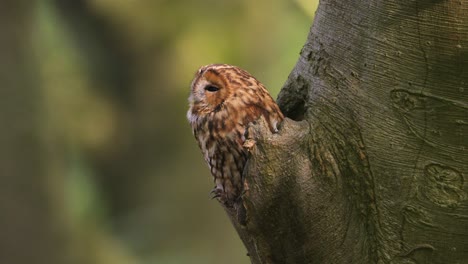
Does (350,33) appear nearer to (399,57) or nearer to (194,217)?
(399,57)

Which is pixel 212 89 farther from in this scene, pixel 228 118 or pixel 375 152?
pixel 375 152

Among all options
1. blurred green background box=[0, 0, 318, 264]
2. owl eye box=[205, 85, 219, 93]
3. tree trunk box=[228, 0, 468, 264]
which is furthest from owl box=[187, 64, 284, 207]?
blurred green background box=[0, 0, 318, 264]

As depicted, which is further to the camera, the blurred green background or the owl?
the blurred green background

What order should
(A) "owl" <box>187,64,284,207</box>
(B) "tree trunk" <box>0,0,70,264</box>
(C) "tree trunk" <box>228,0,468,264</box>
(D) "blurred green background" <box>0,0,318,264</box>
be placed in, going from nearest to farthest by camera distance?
(C) "tree trunk" <box>228,0,468,264</box>, (A) "owl" <box>187,64,284,207</box>, (B) "tree trunk" <box>0,0,70,264</box>, (D) "blurred green background" <box>0,0,318,264</box>

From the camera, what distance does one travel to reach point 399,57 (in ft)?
3.22

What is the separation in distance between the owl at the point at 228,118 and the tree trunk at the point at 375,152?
4.3 inches

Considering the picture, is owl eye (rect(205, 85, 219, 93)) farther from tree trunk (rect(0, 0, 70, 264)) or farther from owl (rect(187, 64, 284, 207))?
tree trunk (rect(0, 0, 70, 264))

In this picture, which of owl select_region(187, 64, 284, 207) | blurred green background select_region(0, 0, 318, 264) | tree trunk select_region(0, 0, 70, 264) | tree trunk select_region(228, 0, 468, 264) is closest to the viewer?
tree trunk select_region(228, 0, 468, 264)

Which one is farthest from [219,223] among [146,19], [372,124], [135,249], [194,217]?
[372,124]

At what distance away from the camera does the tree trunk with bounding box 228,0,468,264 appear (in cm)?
95

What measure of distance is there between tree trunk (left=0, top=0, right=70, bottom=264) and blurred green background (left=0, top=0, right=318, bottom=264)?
13 mm

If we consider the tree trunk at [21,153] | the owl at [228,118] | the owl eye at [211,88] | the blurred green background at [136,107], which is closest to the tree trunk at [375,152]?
the owl at [228,118]

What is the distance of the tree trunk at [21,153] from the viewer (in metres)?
2.52

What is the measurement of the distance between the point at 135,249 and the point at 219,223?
1.47 feet
